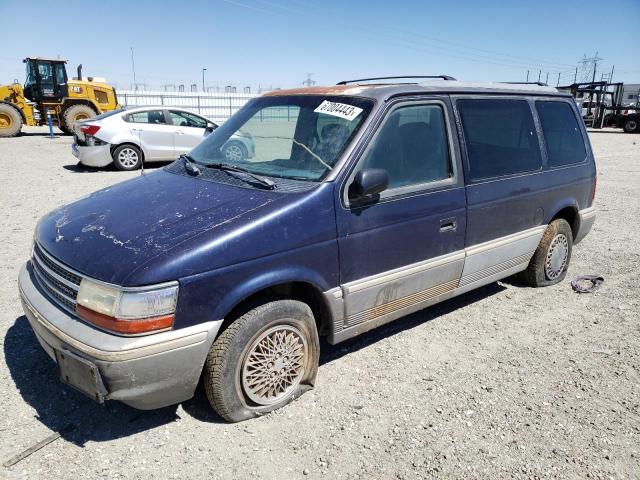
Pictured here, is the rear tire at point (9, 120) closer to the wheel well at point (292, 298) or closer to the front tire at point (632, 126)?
the wheel well at point (292, 298)

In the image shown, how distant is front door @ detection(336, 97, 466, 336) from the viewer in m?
3.04

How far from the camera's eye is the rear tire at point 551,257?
4707 millimetres

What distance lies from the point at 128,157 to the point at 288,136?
9.22 metres

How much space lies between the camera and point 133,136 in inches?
445

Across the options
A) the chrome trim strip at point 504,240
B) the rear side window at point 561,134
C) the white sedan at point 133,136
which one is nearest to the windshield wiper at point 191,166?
the chrome trim strip at point 504,240

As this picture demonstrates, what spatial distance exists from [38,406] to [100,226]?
1.18 m

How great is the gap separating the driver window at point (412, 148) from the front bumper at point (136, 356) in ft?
4.96

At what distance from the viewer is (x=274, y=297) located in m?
2.82

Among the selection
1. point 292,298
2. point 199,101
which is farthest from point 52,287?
point 199,101

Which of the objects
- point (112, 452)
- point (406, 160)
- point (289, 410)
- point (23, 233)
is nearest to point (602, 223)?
point (406, 160)

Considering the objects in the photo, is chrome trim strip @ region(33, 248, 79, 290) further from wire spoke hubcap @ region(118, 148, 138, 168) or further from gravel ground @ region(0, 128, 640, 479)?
wire spoke hubcap @ region(118, 148, 138, 168)

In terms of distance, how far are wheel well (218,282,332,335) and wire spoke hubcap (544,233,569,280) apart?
2835mm

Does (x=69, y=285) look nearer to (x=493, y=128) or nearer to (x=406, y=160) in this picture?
(x=406, y=160)

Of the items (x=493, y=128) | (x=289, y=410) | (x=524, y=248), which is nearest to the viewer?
(x=289, y=410)
